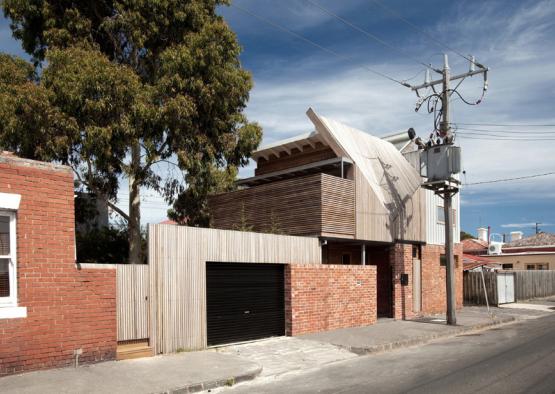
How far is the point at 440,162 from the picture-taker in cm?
1912

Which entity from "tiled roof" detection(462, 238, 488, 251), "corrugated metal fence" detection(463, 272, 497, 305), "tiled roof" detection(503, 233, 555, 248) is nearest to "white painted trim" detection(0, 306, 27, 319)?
"corrugated metal fence" detection(463, 272, 497, 305)

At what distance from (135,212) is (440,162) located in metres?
10.5

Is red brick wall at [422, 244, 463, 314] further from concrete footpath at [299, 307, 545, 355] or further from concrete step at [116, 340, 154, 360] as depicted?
concrete step at [116, 340, 154, 360]

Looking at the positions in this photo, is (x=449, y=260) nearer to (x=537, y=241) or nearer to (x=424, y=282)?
(x=424, y=282)

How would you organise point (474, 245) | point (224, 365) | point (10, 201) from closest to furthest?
point (10, 201)
point (224, 365)
point (474, 245)

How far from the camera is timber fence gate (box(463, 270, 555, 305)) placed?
89.8 ft

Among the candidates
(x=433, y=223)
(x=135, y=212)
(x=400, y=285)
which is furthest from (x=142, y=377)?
(x=433, y=223)

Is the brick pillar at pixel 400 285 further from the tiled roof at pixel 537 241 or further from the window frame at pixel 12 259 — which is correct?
the tiled roof at pixel 537 241

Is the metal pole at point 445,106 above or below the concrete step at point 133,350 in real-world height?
above

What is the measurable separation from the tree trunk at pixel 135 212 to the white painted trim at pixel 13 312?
24.9ft

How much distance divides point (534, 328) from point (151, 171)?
1351 cm

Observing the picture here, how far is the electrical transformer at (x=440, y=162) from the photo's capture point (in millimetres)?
18875

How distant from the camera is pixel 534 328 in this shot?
18078 mm

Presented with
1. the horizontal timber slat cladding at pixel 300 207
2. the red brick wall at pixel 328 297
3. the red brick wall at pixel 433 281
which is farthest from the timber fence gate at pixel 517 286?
the horizontal timber slat cladding at pixel 300 207
